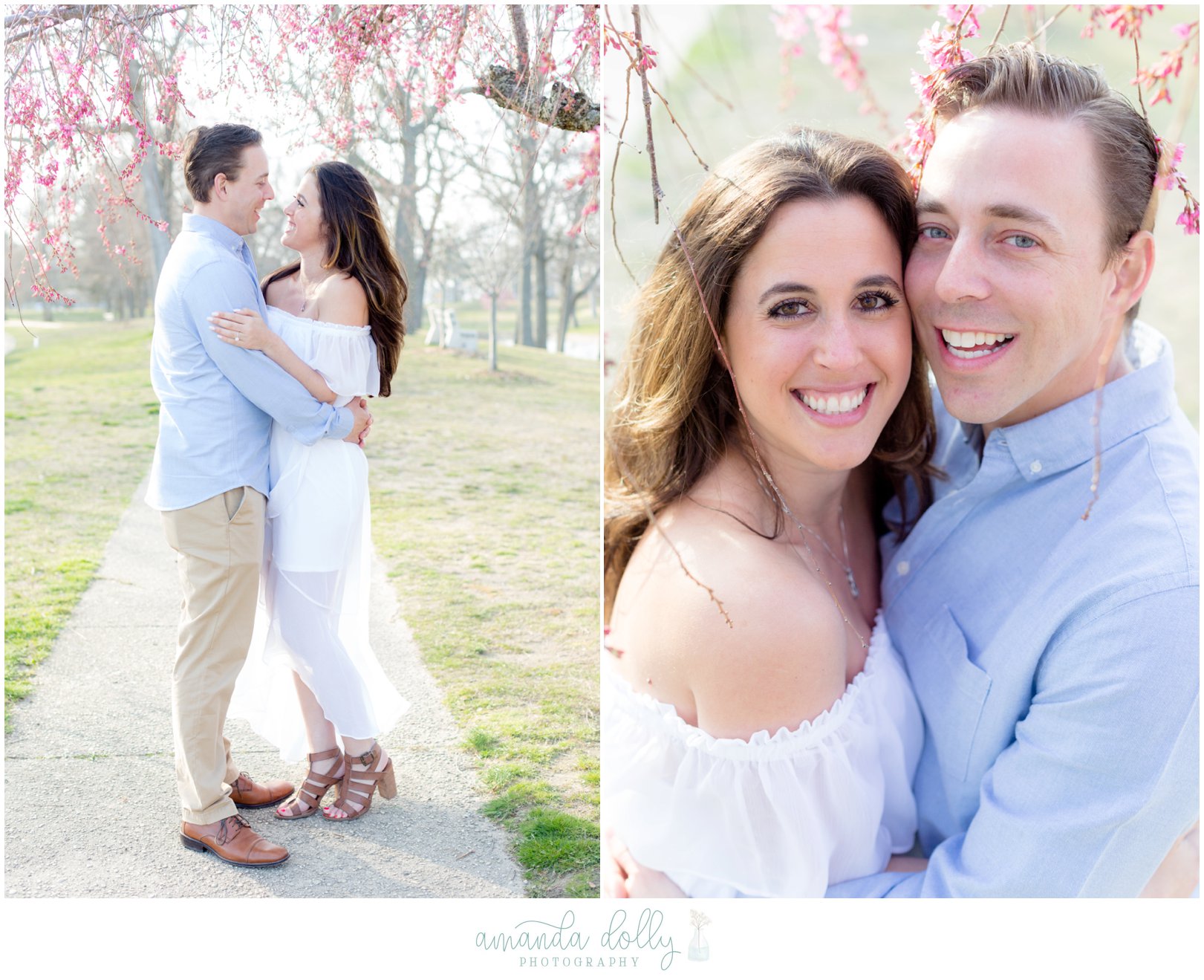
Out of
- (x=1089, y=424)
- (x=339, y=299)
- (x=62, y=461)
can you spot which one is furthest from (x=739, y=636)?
(x=62, y=461)

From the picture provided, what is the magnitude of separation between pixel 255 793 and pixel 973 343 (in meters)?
2.19

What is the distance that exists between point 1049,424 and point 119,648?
2876mm

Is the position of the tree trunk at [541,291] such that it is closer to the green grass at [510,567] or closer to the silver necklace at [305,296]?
the green grass at [510,567]

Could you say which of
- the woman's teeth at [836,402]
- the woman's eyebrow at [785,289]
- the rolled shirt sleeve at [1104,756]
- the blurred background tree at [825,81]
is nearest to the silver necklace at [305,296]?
the blurred background tree at [825,81]

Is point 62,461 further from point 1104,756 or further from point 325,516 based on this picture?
point 1104,756

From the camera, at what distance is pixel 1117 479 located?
211 centimetres

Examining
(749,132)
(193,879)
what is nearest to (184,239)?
(749,132)

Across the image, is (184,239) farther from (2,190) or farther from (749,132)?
(749,132)

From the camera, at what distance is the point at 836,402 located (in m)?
2.16

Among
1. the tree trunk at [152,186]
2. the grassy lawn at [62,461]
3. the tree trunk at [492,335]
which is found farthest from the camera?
the tree trunk at [492,335]

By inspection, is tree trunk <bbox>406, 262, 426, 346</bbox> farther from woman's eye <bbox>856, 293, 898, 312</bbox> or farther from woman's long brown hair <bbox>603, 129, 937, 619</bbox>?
woman's eye <bbox>856, 293, 898, 312</bbox>

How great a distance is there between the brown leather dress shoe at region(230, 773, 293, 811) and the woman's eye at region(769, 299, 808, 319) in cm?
187

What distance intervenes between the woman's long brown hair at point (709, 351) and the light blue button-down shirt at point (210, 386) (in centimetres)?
78

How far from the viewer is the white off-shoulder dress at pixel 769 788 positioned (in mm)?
2094
